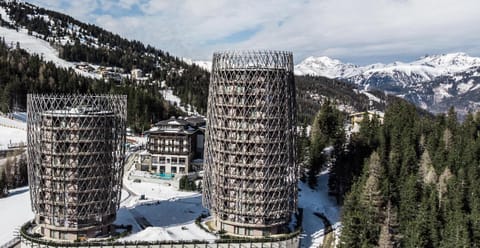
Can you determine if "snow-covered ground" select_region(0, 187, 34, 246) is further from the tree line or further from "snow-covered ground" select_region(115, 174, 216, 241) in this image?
the tree line

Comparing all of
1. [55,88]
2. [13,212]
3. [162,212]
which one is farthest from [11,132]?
[162,212]

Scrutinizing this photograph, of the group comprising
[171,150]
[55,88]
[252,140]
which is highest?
[55,88]

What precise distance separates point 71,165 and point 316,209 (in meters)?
44.1

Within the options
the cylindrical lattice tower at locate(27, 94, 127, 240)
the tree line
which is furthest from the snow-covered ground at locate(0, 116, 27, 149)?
the cylindrical lattice tower at locate(27, 94, 127, 240)

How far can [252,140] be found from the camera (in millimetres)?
58688

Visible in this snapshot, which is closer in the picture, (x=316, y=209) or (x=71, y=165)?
(x=71, y=165)

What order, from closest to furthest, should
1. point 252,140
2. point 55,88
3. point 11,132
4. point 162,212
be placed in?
point 252,140 < point 162,212 < point 11,132 < point 55,88

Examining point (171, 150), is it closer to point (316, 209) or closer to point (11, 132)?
point (316, 209)

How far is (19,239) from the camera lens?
5744 cm

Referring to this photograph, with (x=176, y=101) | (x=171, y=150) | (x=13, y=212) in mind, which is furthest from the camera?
(x=176, y=101)

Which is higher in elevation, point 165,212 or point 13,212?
point 13,212

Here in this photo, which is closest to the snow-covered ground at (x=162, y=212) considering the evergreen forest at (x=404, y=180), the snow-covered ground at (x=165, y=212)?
the snow-covered ground at (x=165, y=212)

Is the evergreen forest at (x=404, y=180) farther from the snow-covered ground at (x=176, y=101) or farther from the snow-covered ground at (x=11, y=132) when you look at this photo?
the snow-covered ground at (x=176, y=101)

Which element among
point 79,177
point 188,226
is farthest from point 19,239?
point 188,226
